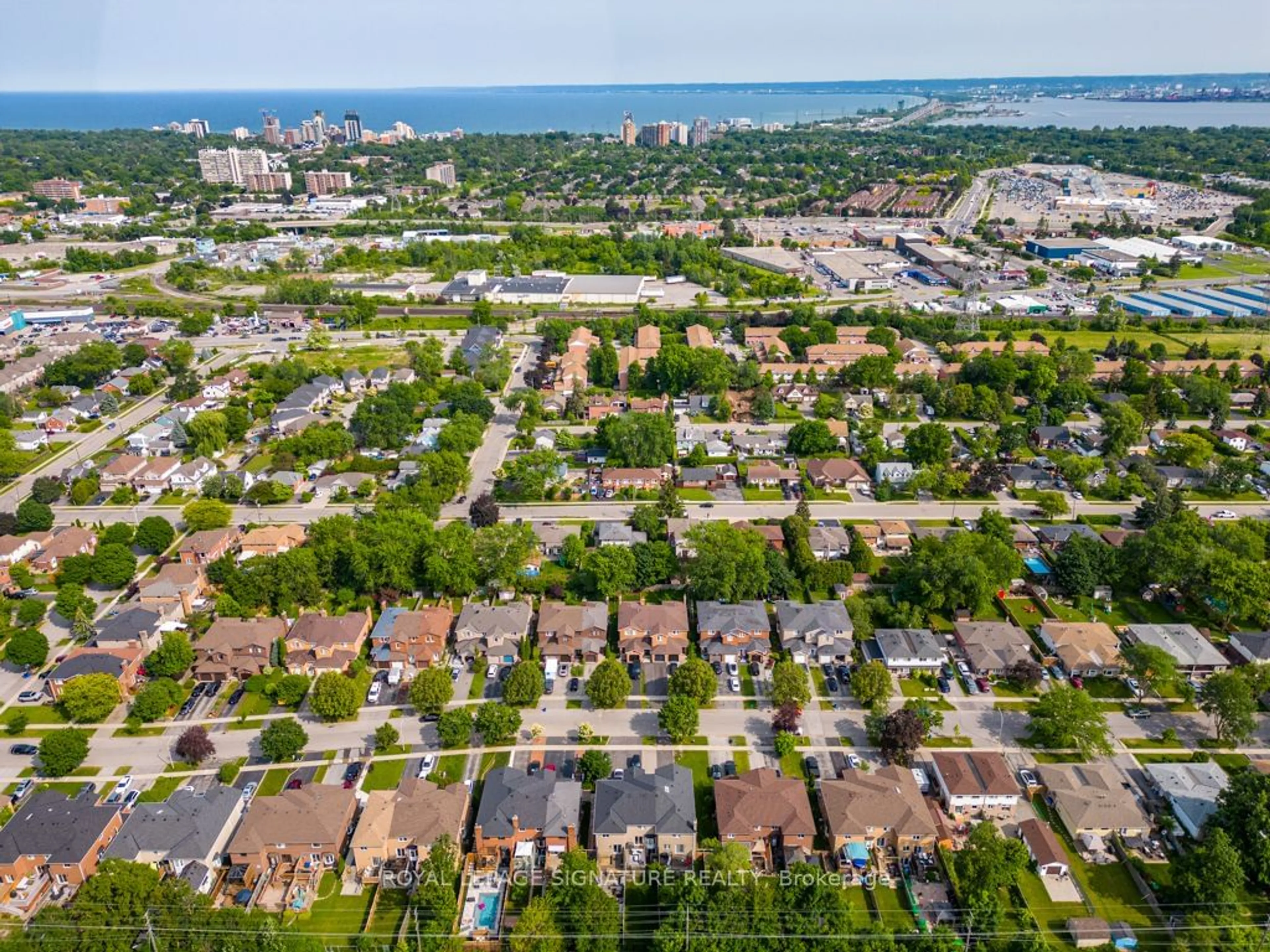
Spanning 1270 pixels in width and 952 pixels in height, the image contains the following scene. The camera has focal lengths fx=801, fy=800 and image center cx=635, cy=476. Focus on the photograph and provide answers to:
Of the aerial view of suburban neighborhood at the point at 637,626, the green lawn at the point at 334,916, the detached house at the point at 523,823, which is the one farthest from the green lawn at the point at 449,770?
the green lawn at the point at 334,916

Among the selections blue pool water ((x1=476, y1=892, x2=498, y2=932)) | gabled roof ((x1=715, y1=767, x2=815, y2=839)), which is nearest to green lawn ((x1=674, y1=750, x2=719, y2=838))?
gabled roof ((x1=715, y1=767, x2=815, y2=839))

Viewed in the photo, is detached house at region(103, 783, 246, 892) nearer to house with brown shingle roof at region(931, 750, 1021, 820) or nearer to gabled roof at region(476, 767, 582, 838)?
gabled roof at region(476, 767, 582, 838)

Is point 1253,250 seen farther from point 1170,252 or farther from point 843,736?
point 843,736

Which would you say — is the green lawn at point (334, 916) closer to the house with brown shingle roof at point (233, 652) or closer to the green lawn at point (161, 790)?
the green lawn at point (161, 790)

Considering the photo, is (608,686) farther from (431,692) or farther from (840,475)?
(840,475)

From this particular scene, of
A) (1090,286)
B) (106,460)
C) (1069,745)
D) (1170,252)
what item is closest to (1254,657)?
(1069,745)

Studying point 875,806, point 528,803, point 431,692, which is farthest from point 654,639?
point 875,806
